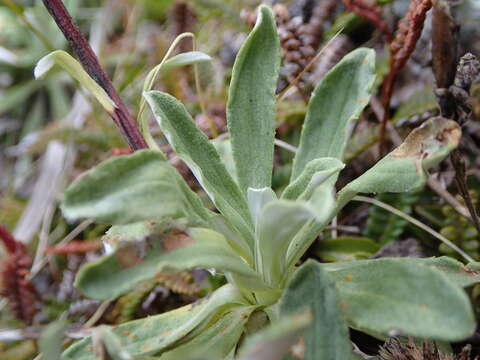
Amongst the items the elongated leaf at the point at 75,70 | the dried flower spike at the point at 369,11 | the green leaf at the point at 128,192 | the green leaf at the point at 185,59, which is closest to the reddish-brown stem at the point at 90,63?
the elongated leaf at the point at 75,70

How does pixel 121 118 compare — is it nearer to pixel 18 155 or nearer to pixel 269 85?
pixel 269 85

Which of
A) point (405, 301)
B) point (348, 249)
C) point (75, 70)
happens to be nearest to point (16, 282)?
point (75, 70)

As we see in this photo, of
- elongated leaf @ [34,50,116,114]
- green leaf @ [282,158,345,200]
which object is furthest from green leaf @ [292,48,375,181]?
elongated leaf @ [34,50,116,114]

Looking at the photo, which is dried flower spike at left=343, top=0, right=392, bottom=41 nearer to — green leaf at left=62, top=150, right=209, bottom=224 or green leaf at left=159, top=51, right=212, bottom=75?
green leaf at left=159, top=51, right=212, bottom=75

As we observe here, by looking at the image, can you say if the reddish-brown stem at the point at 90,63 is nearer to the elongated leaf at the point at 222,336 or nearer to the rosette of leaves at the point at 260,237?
the rosette of leaves at the point at 260,237

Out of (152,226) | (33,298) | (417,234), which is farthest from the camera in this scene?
(33,298)

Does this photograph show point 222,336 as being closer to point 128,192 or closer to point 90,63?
point 128,192

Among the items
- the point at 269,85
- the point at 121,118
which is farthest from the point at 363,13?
the point at 121,118
